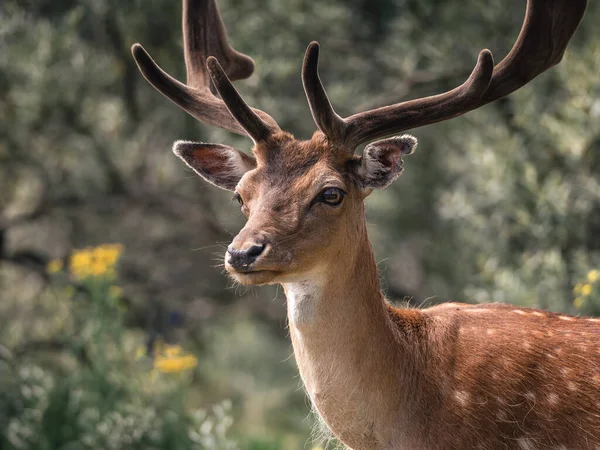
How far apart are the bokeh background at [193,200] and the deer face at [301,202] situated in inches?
91.0

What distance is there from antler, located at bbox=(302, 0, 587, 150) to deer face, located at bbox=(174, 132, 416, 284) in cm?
8

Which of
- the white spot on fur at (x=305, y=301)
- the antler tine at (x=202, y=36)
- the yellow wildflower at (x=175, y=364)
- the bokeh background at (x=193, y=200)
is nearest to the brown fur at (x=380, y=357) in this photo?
the white spot on fur at (x=305, y=301)

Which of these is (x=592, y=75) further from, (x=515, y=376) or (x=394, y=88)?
(x=515, y=376)

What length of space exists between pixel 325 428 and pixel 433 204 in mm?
7844

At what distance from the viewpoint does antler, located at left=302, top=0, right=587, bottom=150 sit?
4406 millimetres

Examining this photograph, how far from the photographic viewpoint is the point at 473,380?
14.8ft

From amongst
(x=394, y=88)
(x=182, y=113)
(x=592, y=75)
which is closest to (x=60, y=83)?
(x=182, y=113)

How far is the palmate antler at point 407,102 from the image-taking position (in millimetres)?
4414

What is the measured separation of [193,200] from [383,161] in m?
6.67

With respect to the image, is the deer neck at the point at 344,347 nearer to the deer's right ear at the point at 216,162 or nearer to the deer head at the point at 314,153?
the deer head at the point at 314,153

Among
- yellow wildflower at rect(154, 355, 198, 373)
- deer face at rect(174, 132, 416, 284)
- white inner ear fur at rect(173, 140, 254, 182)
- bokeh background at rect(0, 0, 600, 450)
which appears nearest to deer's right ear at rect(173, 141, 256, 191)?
white inner ear fur at rect(173, 140, 254, 182)

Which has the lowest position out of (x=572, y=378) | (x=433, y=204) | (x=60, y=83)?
(x=433, y=204)

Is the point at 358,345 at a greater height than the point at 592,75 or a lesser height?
lesser

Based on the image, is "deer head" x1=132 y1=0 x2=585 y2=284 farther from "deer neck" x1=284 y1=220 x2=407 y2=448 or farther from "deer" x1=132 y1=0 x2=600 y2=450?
Result: "deer neck" x1=284 y1=220 x2=407 y2=448
